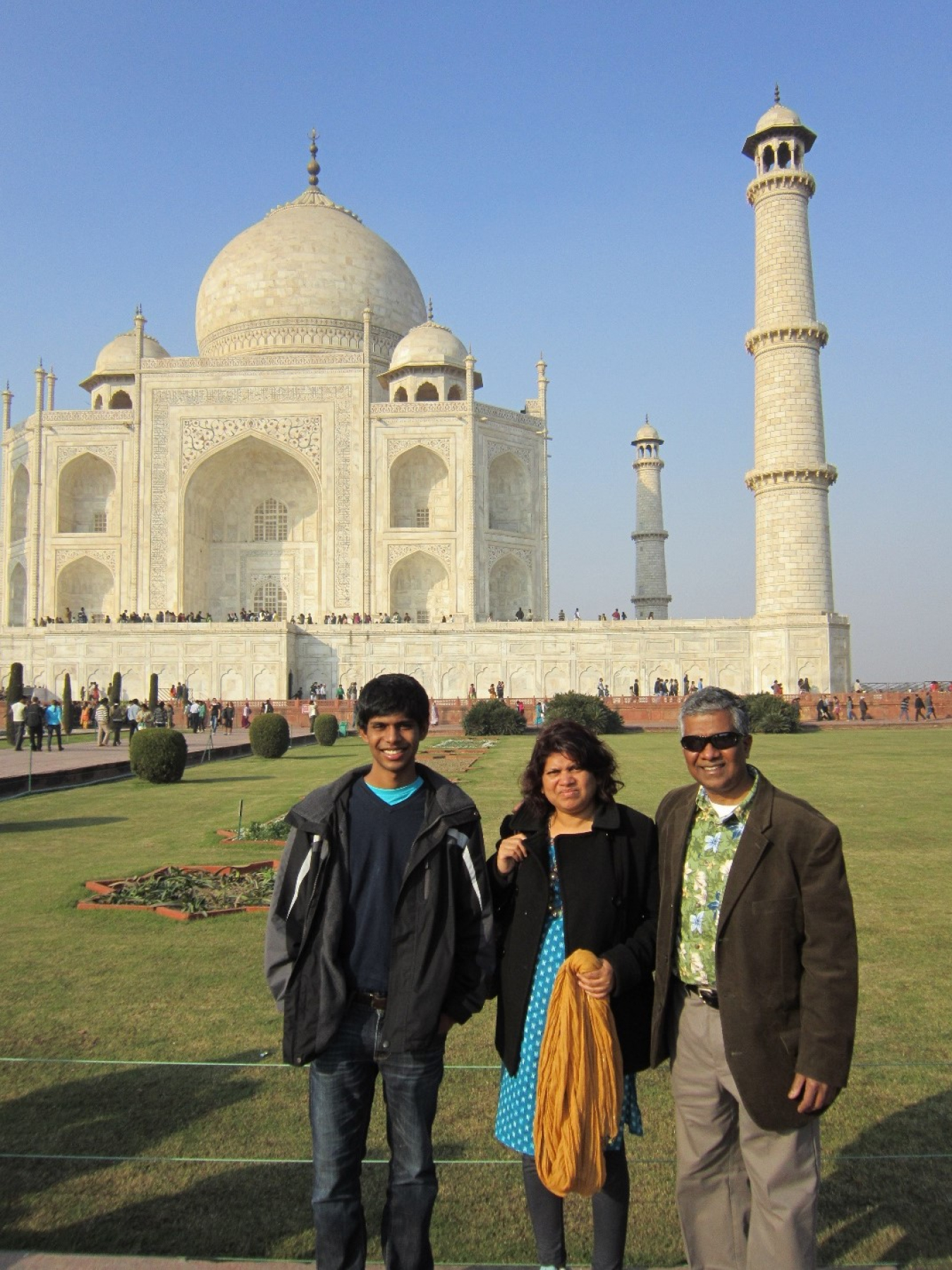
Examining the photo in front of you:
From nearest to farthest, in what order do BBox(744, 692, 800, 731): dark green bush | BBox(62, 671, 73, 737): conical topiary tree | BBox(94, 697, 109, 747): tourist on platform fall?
BBox(94, 697, 109, 747): tourist on platform, BBox(62, 671, 73, 737): conical topiary tree, BBox(744, 692, 800, 731): dark green bush

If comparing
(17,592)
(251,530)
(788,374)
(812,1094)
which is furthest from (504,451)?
(812,1094)

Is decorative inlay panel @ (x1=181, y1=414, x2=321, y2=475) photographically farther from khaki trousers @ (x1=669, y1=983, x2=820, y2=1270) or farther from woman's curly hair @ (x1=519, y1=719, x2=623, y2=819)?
khaki trousers @ (x1=669, y1=983, x2=820, y2=1270)

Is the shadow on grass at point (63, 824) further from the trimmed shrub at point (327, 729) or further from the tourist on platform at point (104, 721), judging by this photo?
the trimmed shrub at point (327, 729)

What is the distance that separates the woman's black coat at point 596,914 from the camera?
2.27 meters

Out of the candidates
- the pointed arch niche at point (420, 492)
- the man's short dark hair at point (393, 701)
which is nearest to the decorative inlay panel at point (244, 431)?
the pointed arch niche at point (420, 492)

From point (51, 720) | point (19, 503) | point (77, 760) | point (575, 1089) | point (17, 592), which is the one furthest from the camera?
point (19, 503)

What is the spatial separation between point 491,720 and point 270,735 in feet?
19.6

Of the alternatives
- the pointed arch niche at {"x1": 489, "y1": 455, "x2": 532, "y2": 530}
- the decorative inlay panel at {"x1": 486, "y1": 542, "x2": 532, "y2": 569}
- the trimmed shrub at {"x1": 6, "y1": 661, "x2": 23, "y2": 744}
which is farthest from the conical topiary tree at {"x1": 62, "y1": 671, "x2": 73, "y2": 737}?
the pointed arch niche at {"x1": 489, "y1": 455, "x2": 532, "y2": 530}

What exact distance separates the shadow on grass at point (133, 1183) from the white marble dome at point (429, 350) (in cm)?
2980

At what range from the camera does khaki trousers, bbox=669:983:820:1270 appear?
207 cm

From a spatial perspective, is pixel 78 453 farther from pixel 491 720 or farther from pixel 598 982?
pixel 598 982

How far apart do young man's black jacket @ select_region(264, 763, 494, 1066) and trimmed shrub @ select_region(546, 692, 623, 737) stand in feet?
53.5

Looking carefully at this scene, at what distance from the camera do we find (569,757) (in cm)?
235

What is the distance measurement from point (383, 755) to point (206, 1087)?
1503 millimetres
